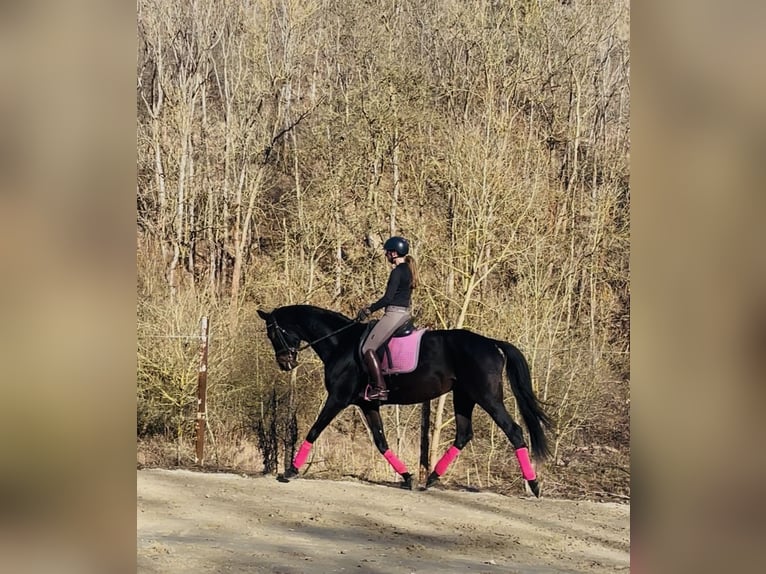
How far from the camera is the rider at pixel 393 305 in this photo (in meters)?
7.74

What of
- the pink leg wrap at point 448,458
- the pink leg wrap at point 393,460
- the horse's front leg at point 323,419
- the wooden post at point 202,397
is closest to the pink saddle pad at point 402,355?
the horse's front leg at point 323,419

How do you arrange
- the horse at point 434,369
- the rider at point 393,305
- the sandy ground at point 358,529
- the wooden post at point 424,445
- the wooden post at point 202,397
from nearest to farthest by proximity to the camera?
the sandy ground at point 358,529 < the rider at point 393,305 < the horse at point 434,369 < the wooden post at point 202,397 < the wooden post at point 424,445

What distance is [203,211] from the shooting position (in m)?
12.6

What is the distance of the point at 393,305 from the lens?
7.79 metres

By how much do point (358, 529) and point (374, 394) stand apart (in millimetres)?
1171

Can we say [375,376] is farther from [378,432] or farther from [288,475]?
[288,475]

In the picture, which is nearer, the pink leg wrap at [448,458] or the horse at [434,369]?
the horse at [434,369]

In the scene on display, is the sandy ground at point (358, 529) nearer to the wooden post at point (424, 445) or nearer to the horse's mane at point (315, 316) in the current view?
the wooden post at point (424, 445)

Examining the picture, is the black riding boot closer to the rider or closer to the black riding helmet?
the rider

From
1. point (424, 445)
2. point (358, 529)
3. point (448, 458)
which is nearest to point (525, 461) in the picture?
point (448, 458)

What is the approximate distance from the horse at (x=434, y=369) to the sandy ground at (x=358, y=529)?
0.67m
